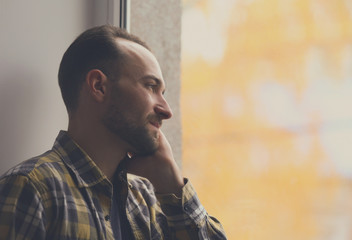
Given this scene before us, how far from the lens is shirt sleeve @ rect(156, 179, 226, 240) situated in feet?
3.99

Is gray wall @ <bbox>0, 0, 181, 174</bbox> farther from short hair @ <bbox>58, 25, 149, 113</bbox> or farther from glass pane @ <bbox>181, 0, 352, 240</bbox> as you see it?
glass pane @ <bbox>181, 0, 352, 240</bbox>

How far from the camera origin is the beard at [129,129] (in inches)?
45.1

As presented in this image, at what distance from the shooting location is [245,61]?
1428 millimetres

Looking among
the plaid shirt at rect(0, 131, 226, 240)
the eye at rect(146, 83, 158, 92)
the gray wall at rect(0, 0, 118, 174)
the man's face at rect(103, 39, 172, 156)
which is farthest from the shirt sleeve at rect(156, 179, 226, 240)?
the gray wall at rect(0, 0, 118, 174)

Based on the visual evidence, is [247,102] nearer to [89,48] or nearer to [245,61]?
[245,61]

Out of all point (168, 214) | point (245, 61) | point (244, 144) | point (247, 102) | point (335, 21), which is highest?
point (335, 21)

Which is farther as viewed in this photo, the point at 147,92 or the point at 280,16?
the point at 280,16

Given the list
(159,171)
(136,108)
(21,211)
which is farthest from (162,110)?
(21,211)

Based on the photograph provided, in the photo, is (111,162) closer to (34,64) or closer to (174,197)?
(174,197)

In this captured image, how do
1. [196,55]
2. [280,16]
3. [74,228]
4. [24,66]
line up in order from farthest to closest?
[196,55] → [280,16] → [24,66] → [74,228]

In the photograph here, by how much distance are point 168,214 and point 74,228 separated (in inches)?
12.7

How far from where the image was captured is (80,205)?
3.36 ft

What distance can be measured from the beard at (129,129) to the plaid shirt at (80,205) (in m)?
0.08

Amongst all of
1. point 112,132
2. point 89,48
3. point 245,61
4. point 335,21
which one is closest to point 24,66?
point 89,48
